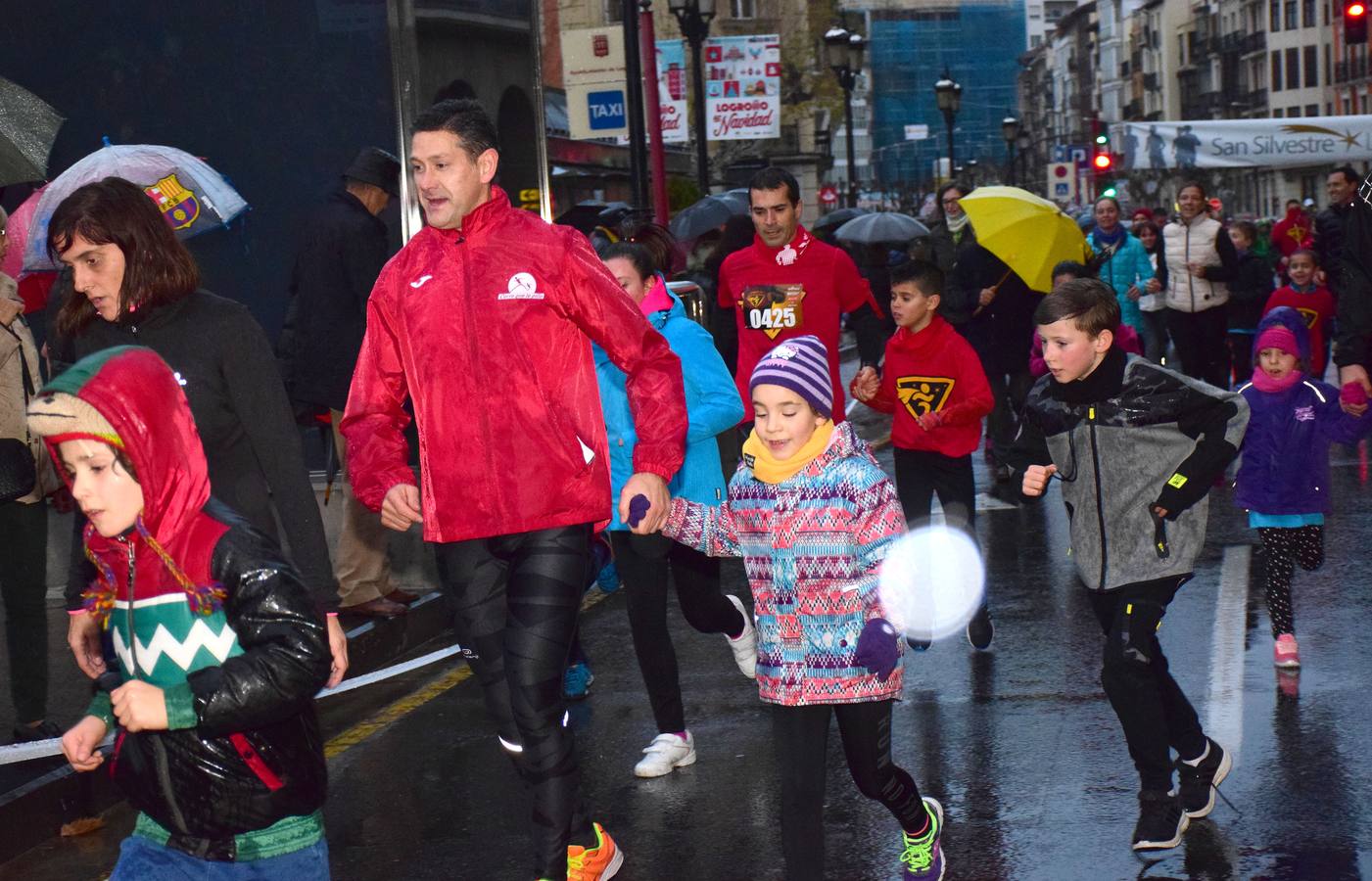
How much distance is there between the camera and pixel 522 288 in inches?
183

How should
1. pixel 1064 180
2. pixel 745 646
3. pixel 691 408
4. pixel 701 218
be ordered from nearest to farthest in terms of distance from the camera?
1. pixel 691 408
2. pixel 745 646
3. pixel 701 218
4. pixel 1064 180

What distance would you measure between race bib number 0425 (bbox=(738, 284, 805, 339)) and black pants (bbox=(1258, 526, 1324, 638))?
7.37 feet

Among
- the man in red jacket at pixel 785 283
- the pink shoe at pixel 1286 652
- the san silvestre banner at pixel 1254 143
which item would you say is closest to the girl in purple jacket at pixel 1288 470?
the pink shoe at pixel 1286 652

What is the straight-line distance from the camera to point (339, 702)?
770cm

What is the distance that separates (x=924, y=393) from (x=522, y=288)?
349cm

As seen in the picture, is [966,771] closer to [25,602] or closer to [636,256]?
[636,256]

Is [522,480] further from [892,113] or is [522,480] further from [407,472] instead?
[892,113]

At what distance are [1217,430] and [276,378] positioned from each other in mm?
2747

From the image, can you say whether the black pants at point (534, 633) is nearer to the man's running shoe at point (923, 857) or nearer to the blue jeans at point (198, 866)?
the man's running shoe at point (923, 857)

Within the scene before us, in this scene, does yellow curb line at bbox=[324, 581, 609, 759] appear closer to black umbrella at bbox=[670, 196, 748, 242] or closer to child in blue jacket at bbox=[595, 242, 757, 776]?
child in blue jacket at bbox=[595, 242, 757, 776]

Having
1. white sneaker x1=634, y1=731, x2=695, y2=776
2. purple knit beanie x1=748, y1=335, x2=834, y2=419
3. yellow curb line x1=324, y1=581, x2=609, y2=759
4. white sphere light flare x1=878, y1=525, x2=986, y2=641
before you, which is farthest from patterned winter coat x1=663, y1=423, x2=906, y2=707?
yellow curb line x1=324, y1=581, x2=609, y2=759

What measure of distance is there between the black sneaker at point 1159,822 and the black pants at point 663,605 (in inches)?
66.1

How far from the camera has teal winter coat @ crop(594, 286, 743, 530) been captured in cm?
598

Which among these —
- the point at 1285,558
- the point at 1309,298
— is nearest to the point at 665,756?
the point at 1285,558
